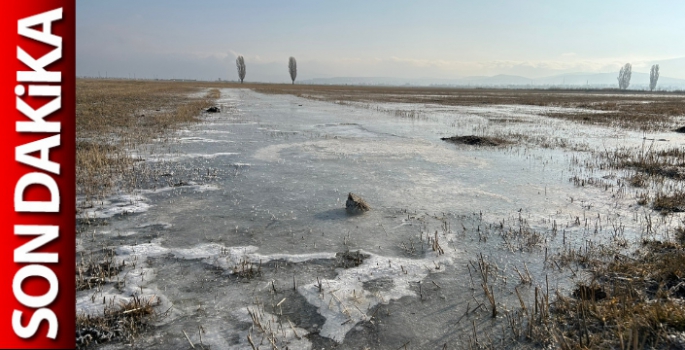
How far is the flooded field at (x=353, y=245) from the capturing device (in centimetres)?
325

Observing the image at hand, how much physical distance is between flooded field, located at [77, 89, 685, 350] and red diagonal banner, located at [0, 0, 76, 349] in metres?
1.74

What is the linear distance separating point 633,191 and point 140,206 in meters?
A: 9.43

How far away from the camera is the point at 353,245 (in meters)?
5.11

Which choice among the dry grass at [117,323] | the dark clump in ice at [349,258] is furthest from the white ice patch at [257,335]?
the dark clump in ice at [349,258]

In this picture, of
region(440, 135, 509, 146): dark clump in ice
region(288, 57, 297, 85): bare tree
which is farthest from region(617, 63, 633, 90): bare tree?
region(440, 135, 509, 146): dark clump in ice

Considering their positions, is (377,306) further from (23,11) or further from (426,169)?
(426,169)

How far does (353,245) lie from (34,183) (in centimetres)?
405

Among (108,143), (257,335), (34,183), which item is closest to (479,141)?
(257,335)

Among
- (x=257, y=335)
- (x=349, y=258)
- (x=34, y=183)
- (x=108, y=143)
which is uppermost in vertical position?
(x=34, y=183)

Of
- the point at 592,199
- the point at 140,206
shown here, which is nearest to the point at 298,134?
the point at 140,206

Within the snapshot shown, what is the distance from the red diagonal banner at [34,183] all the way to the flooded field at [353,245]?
5.71 ft

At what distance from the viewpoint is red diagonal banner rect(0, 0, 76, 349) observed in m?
1.35

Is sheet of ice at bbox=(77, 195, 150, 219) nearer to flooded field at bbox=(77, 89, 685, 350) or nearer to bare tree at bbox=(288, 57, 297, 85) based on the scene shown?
flooded field at bbox=(77, 89, 685, 350)

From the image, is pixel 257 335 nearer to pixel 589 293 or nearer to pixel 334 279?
pixel 334 279
